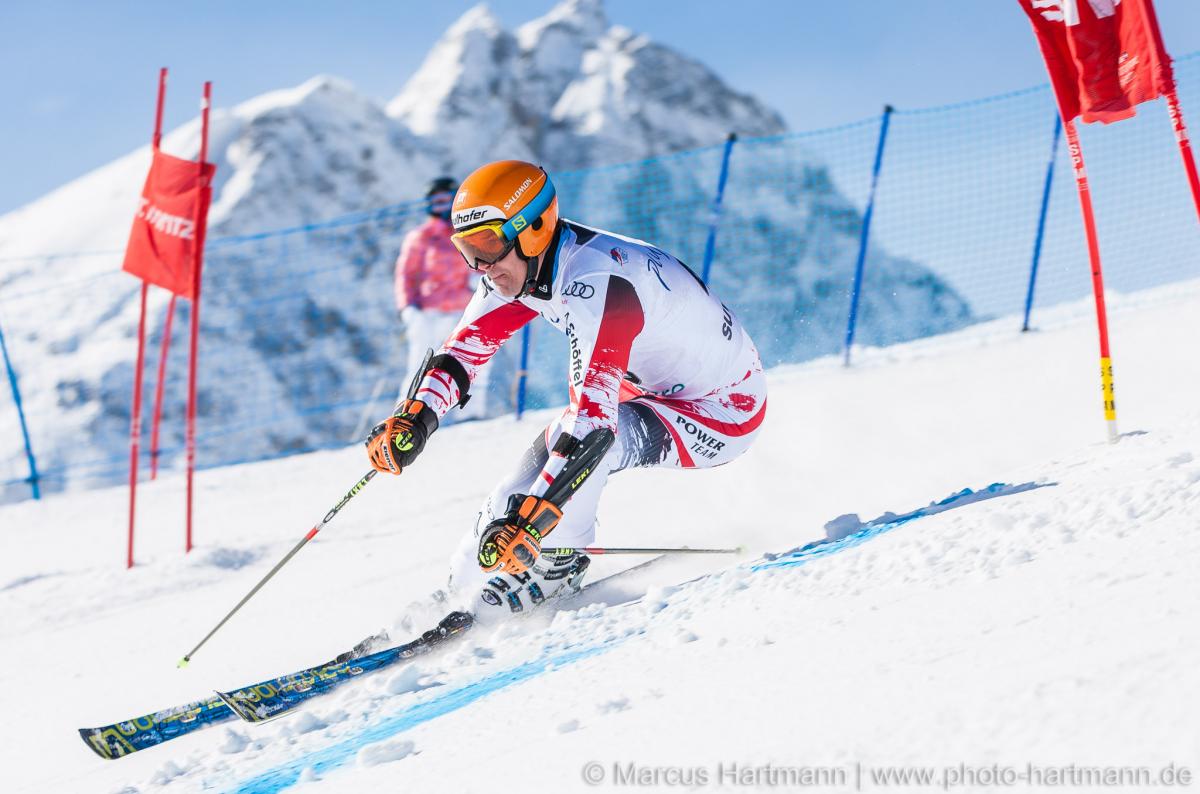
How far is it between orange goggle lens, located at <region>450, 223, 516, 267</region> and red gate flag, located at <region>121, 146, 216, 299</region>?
350cm

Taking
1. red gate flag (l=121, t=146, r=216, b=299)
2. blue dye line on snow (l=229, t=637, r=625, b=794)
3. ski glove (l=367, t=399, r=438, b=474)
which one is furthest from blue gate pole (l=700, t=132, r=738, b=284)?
blue dye line on snow (l=229, t=637, r=625, b=794)

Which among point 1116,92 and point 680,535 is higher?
point 1116,92

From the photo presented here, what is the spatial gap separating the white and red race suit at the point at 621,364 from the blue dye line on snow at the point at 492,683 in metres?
0.60

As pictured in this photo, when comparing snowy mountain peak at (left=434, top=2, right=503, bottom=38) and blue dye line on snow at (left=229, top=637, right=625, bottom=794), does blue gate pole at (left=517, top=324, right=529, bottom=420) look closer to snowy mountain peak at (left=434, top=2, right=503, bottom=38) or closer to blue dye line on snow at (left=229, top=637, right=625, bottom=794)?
blue dye line on snow at (left=229, top=637, right=625, bottom=794)

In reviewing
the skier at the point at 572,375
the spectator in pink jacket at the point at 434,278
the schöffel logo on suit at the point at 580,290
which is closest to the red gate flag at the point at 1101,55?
the skier at the point at 572,375

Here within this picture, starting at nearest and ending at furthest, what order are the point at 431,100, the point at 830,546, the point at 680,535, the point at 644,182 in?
the point at 830,546 < the point at 680,535 < the point at 644,182 < the point at 431,100

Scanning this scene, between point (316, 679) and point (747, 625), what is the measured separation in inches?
65.5

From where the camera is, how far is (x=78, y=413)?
19.6 metres

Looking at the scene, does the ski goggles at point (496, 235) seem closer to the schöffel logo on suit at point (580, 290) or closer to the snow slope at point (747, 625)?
the schöffel logo on suit at point (580, 290)

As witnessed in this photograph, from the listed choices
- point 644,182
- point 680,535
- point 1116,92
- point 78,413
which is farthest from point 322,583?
point 78,413

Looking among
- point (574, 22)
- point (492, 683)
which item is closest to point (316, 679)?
point (492, 683)

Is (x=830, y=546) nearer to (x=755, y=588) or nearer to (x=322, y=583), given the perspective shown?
(x=755, y=588)

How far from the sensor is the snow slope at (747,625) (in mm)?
2074

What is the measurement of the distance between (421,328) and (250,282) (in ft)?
65.4
